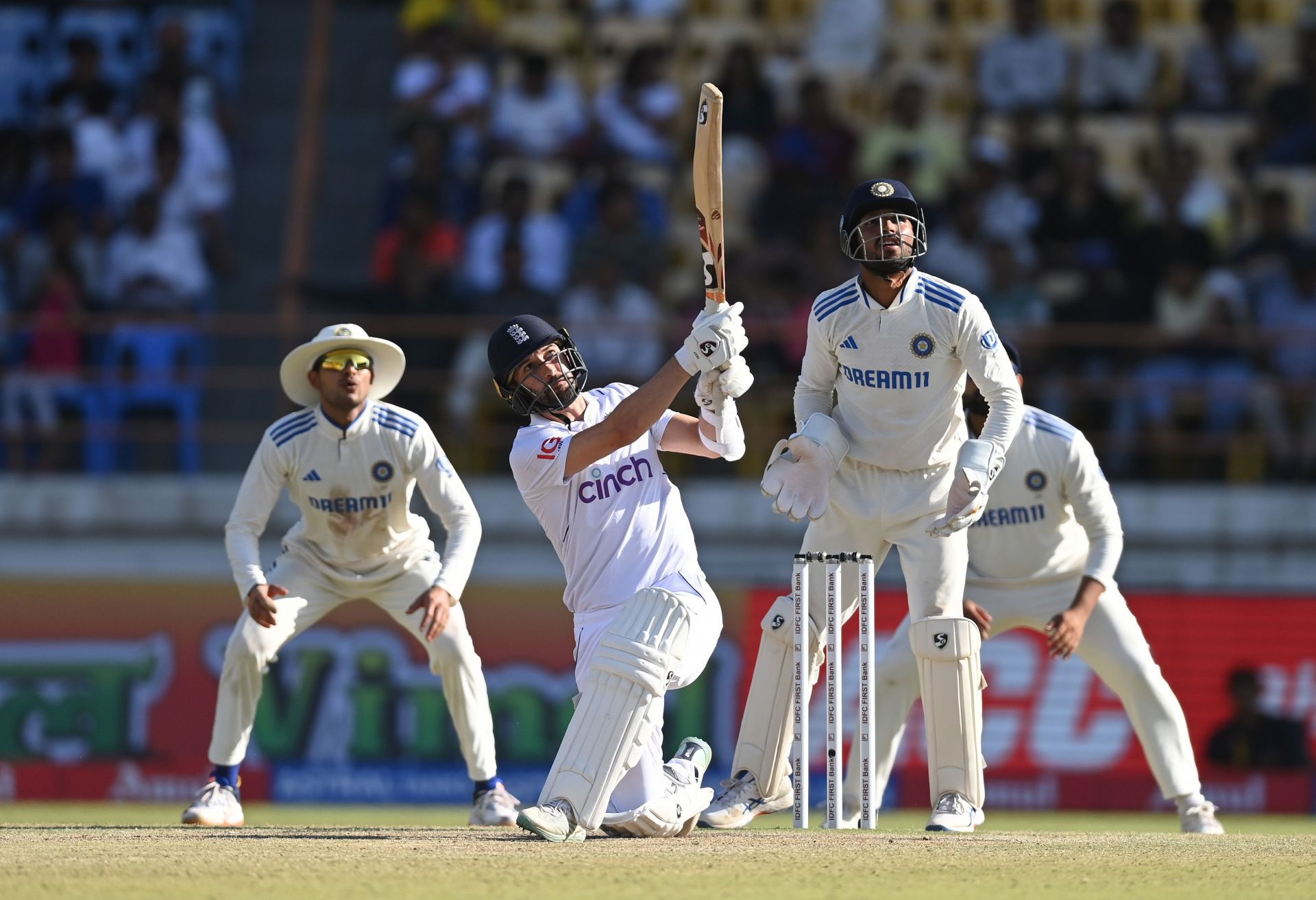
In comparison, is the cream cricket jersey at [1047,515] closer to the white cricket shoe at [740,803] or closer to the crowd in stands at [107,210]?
the white cricket shoe at [740,803]

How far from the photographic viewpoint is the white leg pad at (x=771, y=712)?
6.70 metres

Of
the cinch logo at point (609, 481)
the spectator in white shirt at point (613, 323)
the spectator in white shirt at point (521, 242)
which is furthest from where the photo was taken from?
the spectator in white shirt at point (521, 242)

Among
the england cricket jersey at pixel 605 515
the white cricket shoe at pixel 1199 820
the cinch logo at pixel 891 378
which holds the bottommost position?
the white cricket shoe at pixel 1199 820

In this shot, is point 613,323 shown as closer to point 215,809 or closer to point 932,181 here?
point 932,181

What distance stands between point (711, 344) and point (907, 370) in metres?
0.82

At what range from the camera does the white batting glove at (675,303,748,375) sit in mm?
5953

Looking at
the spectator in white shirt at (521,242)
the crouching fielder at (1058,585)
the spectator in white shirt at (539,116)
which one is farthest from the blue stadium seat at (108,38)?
the crouching fielder at (1058,585)

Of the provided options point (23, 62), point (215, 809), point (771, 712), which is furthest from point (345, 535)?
point (23, 62)

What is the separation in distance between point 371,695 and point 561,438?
5.27 m

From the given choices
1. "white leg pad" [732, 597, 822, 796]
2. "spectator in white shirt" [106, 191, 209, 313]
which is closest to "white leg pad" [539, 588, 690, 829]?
"white leg pad" [732, 597, 822, 796]

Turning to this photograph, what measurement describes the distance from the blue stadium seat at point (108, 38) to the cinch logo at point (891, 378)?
30.0 feet

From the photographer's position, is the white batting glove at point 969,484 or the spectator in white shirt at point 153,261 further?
the spectator in white shirt at point 153,261

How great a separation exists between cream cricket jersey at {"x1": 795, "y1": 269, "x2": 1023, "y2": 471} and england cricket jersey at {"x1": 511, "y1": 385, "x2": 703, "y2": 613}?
651 mm

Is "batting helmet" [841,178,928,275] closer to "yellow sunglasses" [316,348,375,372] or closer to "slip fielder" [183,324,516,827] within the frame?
"slip fielder" [183,324,516,827]
